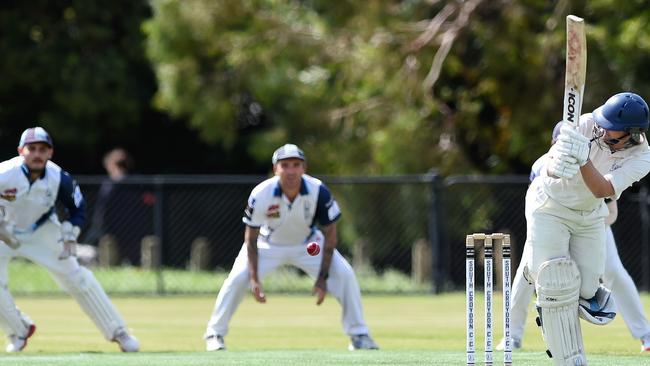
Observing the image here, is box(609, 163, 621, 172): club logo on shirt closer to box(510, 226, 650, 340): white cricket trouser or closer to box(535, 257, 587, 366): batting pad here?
box(535, 257, 587, 366): batting pad

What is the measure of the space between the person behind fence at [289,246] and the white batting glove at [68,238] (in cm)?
136

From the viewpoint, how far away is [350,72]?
23.2 metres

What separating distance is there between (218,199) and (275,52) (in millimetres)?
3117

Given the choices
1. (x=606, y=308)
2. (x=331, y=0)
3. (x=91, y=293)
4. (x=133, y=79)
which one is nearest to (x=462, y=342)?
(x=91, y=293)

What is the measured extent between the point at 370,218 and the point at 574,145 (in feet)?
48.8

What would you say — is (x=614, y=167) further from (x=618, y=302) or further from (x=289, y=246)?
(x=289, y=246)

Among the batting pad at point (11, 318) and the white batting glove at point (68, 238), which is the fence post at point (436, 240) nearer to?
the white batting glove at point (68, 238)

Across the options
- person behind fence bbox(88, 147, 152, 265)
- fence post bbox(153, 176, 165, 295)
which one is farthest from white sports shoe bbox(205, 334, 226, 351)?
person behind fence bbox(88, 147, 152, 265)

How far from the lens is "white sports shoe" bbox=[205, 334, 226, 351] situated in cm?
1187

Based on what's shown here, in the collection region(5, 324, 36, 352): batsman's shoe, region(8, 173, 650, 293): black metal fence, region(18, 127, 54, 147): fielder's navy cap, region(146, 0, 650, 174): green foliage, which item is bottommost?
region(5, 324, 36, 352): batsman's shoe

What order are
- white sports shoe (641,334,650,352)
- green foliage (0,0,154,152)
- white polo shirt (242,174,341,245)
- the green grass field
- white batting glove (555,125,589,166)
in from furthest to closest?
green foliage (0,0,154,152), white polo shirt (242,174,341,245), white sports shoe (641,334,650,352), the green grass field, white batting glove (555,125,589,166)

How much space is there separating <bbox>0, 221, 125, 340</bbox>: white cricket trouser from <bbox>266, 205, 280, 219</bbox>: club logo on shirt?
162cm

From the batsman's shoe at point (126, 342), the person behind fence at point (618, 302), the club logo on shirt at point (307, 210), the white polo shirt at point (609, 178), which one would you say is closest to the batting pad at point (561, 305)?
the white polo shirt at point (609, 178)

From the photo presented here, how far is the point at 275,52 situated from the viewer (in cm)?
2425
